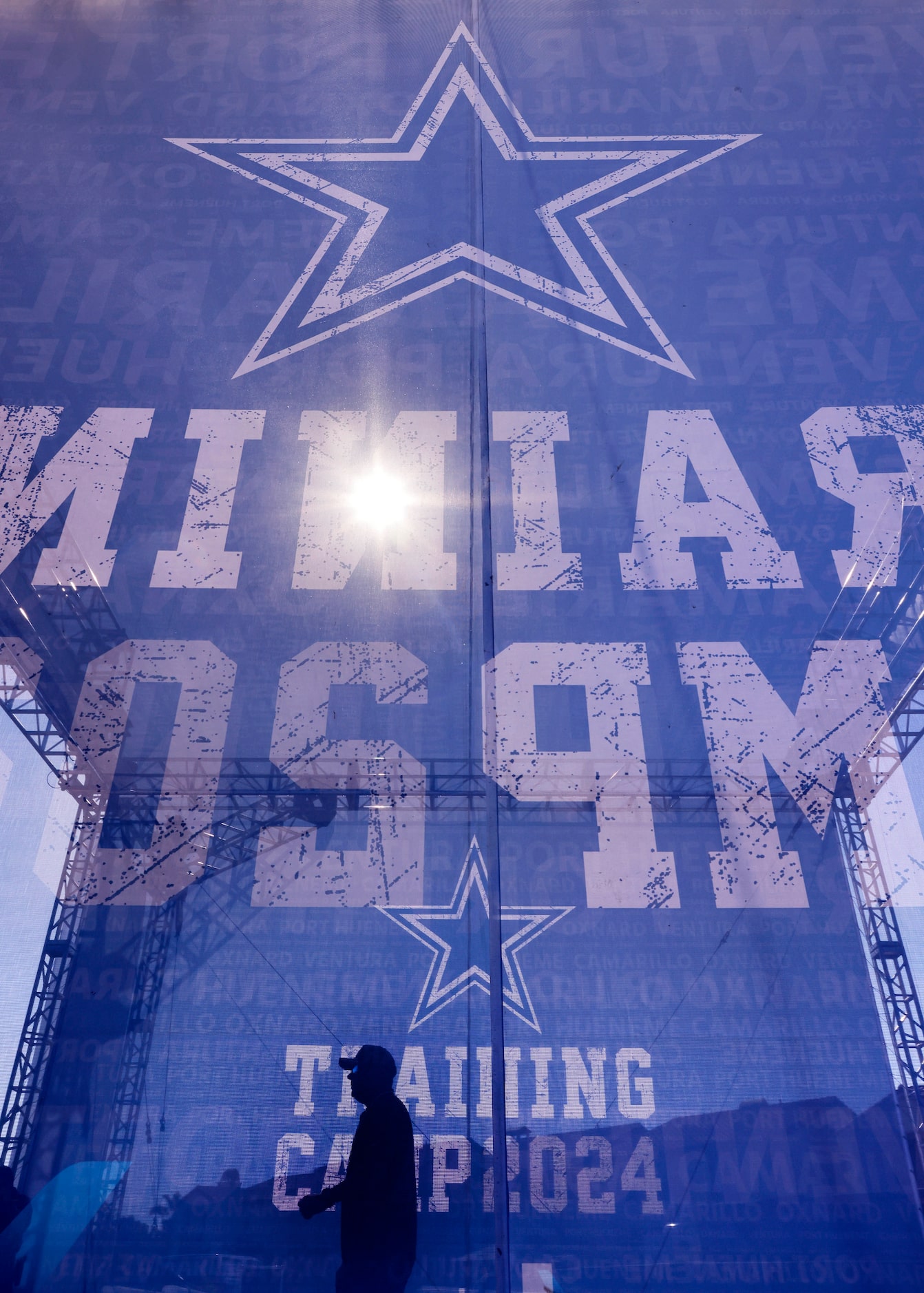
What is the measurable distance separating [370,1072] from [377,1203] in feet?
0.52

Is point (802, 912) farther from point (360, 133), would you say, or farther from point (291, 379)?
point (360, 133)

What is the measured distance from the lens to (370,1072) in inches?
50.9

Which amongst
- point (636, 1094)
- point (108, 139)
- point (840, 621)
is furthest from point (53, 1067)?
point (108, 139)

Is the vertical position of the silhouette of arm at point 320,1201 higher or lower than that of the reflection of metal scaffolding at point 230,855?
lower

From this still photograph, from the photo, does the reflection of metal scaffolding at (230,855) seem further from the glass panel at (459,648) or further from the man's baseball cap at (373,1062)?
the man's baseball cap at (373,1062)

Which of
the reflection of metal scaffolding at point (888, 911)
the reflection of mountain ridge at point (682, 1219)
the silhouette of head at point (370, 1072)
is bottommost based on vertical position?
the reflection of mountain ridge at point (682, 1219)

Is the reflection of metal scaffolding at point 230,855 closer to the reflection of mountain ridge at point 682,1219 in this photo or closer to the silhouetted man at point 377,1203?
the reflection of mountain ridge at point 682,1219

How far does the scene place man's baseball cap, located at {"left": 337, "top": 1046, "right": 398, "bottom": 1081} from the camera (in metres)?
1.29

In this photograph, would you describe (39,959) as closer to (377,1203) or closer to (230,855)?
(230,855)

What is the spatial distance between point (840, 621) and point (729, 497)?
310mm

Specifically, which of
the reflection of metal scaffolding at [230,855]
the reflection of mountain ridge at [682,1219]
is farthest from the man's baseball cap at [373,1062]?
the reflection of metal scaffolding at [230,855]

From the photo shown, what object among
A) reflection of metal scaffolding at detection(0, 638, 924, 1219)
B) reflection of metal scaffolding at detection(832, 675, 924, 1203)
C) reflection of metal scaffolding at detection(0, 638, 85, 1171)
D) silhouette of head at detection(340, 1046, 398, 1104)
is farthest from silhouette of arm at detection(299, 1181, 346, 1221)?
reflection of metal scaffolding at detection(832, 675, 924, 1203)

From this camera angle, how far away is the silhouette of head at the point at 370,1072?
1285 millimetres

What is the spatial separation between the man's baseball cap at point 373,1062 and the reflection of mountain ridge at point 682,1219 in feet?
0.38
